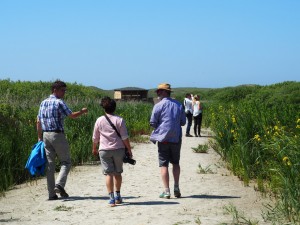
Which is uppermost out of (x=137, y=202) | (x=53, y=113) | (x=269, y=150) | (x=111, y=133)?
(x=53, y=113)

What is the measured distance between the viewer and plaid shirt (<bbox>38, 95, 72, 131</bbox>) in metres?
8.18

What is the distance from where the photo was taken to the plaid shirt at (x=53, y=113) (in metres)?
8.18

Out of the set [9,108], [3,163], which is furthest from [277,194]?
[9,108]

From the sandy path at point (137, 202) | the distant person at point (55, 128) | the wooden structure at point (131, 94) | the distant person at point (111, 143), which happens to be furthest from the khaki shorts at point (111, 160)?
the wooden structure at point (131, 94)

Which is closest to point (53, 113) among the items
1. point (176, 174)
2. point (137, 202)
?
point (137, 202)

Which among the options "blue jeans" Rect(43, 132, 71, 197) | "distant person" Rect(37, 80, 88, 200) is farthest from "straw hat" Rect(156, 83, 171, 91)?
"blue jeans" Rect(43, 132, 71, 197)

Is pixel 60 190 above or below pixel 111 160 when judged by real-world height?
below

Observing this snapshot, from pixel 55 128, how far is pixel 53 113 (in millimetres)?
235

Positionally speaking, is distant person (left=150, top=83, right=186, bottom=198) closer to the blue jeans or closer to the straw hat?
the straw hat

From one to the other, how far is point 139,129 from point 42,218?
13749 millimetres

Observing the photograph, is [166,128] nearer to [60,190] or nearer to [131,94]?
[60,190]

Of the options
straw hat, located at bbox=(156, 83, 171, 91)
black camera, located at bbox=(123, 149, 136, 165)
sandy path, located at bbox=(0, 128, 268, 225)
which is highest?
straw hat, located at bbox=(156, 83, 171, 91)

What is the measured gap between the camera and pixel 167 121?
26.8 feet

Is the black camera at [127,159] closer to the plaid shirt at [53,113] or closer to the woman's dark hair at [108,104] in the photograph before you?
the woman's dark hair at [108,104]
